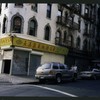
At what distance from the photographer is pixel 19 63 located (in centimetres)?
1469

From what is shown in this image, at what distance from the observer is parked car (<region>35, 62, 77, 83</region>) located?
13.3 meters

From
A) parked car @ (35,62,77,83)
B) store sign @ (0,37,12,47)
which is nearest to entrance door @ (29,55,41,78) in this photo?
parked car @ (35,62,77,83)

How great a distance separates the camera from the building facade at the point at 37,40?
45.2ft

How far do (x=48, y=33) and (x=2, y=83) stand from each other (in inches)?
304

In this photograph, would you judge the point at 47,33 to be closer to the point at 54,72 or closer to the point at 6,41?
the point at 6,41

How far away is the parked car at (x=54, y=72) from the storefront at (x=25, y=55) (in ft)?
1.22

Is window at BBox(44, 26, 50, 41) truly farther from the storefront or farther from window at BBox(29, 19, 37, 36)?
the storefront

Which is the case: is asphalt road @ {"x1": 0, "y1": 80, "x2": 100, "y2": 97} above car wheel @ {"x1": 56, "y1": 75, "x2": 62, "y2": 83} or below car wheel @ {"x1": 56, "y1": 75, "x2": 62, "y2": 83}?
below

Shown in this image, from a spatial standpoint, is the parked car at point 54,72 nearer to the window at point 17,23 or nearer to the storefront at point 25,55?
the storefront at point 25,55

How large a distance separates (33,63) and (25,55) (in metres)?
0.69

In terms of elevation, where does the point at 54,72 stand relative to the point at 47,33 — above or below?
below

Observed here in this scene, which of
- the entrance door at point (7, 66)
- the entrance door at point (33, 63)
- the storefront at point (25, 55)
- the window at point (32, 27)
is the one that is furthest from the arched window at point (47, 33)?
the entrance door at point (7, 66)

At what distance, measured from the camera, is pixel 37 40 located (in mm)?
17047

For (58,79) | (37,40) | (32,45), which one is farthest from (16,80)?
(37,40)
